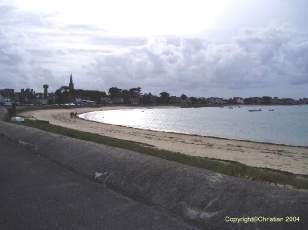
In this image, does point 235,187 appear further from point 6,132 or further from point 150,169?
point 6,132

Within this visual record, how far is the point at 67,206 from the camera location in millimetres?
7473

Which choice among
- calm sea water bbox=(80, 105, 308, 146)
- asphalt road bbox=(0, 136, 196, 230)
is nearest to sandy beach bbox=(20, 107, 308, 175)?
calm sea water bbox=(80, 105, 308, 146)

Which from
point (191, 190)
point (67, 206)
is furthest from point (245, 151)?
point (67, 206)

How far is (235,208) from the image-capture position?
6523mm

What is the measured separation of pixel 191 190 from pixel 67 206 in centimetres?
211

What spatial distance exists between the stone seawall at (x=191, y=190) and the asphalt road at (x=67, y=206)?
1.06 ft

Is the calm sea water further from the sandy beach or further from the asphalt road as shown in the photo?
the asphalt road

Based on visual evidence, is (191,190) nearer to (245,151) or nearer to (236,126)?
(245,151)

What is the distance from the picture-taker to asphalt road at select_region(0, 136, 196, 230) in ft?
21.1

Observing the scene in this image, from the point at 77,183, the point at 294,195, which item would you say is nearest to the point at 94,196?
the point at 77,183

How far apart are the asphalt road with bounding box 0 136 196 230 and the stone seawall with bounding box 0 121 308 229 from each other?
1.06 feet

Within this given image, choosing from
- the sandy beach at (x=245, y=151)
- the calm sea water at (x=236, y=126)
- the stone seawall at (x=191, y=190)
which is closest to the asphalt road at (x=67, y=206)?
the stone seawall at (x=191, y=190)

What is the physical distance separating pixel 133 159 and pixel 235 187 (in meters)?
3.84

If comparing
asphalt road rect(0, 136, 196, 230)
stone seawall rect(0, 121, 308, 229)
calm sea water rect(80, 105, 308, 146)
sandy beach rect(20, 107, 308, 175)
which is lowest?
calm sea water rect(80, 105, 308, 146)
